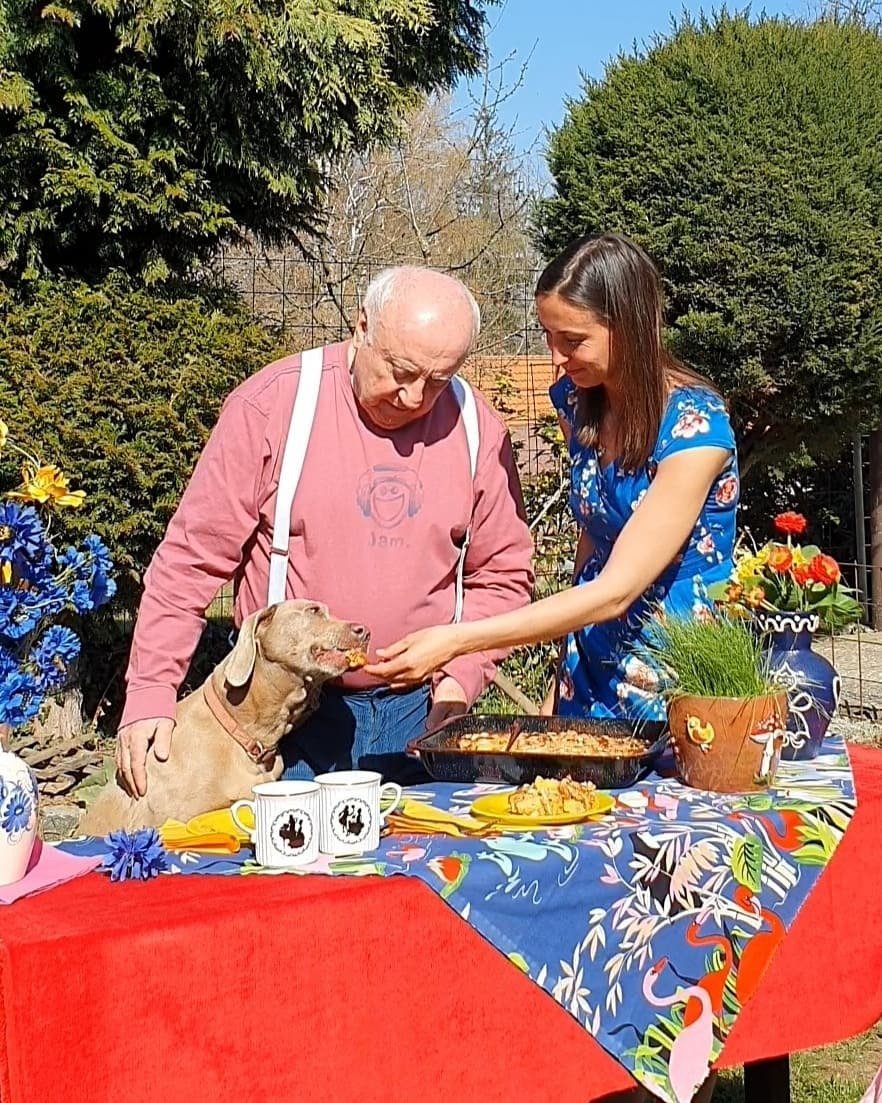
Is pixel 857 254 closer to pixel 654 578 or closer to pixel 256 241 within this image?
pixel 256 241

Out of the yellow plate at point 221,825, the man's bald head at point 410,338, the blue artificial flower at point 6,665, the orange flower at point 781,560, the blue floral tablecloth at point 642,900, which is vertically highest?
the man's bald head at point 410,338

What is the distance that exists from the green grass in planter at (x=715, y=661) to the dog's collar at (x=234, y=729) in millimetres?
910

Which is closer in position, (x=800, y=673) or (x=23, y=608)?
(x=23, y=608)

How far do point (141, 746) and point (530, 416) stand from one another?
5296 millimetres

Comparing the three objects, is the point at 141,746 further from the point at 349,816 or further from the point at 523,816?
the point at 523,816

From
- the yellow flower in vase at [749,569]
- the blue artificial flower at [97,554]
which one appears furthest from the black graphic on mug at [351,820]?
the yellow flower in vase at [749,569]

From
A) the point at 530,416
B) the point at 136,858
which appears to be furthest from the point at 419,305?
the point at 530,416

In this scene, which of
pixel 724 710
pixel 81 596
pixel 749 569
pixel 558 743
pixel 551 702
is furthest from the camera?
pixel 551 702

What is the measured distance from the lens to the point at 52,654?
7.62 feet

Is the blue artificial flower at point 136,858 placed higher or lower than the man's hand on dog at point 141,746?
lower

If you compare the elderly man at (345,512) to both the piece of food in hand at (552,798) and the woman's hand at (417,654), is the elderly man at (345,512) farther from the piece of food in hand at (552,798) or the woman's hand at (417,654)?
the piece of food in hand at (552,798)

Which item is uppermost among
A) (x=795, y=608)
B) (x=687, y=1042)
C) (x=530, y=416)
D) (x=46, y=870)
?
(x=530, y=416)

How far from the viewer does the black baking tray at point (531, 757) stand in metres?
2.64

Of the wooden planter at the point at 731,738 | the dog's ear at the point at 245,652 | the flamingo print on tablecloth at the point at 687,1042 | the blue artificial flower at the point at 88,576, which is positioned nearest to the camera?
the flamingo print on tablecloth at the point at 687,1042
